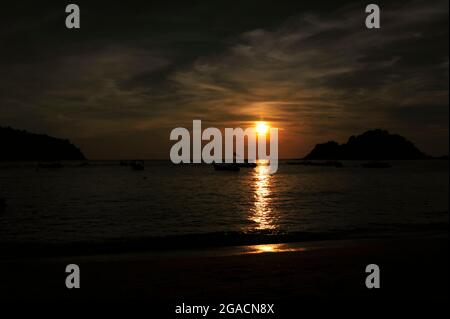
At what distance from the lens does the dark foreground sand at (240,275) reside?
10156 millimetres

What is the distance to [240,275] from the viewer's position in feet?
39.4

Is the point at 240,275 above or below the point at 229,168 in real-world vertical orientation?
above

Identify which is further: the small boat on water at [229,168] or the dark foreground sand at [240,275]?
the small boat on water at [229,168]

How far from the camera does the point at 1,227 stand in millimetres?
25375

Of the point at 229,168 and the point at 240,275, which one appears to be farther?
the point at 229,168

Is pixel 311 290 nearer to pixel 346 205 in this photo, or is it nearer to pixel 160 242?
pixel 160 242

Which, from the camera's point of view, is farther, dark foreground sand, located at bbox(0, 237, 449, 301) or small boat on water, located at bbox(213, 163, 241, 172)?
small boat on water, located at bbox(213, 163, 241, 172)

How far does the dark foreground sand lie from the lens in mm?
10156

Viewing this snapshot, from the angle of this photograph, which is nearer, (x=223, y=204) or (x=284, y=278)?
(x=284, y=278)

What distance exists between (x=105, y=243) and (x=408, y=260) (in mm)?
13773

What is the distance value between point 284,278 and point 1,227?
21.1 meters
